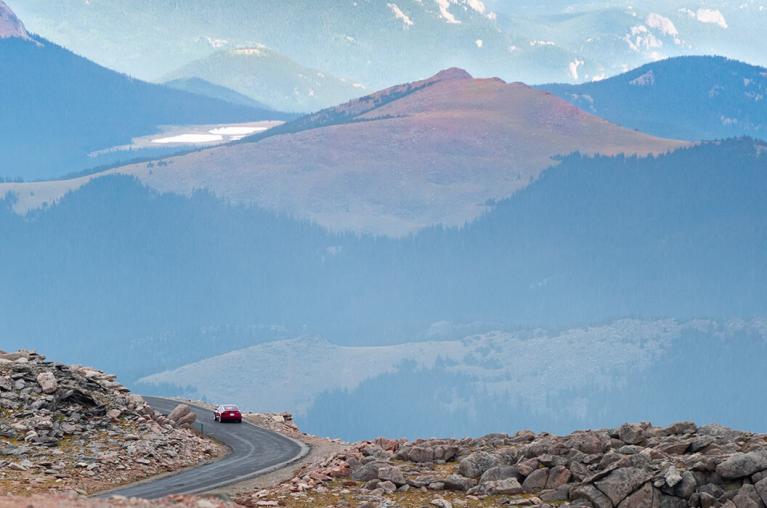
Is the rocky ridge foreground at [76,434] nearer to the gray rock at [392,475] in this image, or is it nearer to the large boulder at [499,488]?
the gray rock at [392,475]

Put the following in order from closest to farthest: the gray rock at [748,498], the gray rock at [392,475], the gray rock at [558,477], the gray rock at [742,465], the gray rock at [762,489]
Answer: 1. the gray rock at [748,498]
2. the gray rock at [762,489]
3. the gray rock at [742,465]
4. the gray rock at [558,477]
5. the gray rock at [392,475]

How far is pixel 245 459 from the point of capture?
7538cm

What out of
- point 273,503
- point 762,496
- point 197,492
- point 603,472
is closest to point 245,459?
point 197,492

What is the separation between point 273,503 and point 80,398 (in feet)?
76.4

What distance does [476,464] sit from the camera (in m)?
54.5

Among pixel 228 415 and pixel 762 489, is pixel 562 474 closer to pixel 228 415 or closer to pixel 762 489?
pixel 762 489

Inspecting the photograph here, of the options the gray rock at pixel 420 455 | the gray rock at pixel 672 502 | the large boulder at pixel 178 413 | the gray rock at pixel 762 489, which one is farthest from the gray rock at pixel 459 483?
the large boulder at pixel 178 413

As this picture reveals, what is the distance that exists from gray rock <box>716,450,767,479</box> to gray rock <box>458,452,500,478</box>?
33.9ft

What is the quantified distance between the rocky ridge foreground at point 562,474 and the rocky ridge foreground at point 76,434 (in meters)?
10.8

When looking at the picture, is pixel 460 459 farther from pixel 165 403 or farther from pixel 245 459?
pixel 165 403

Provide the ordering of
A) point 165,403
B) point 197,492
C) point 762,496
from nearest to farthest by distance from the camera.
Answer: point 762,496, point 197,492, point 165,403

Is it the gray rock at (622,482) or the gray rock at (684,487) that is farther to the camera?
the gray rock at (622,482)

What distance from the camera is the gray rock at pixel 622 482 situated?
4914 centimetres

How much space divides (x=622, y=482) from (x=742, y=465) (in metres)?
4.77
